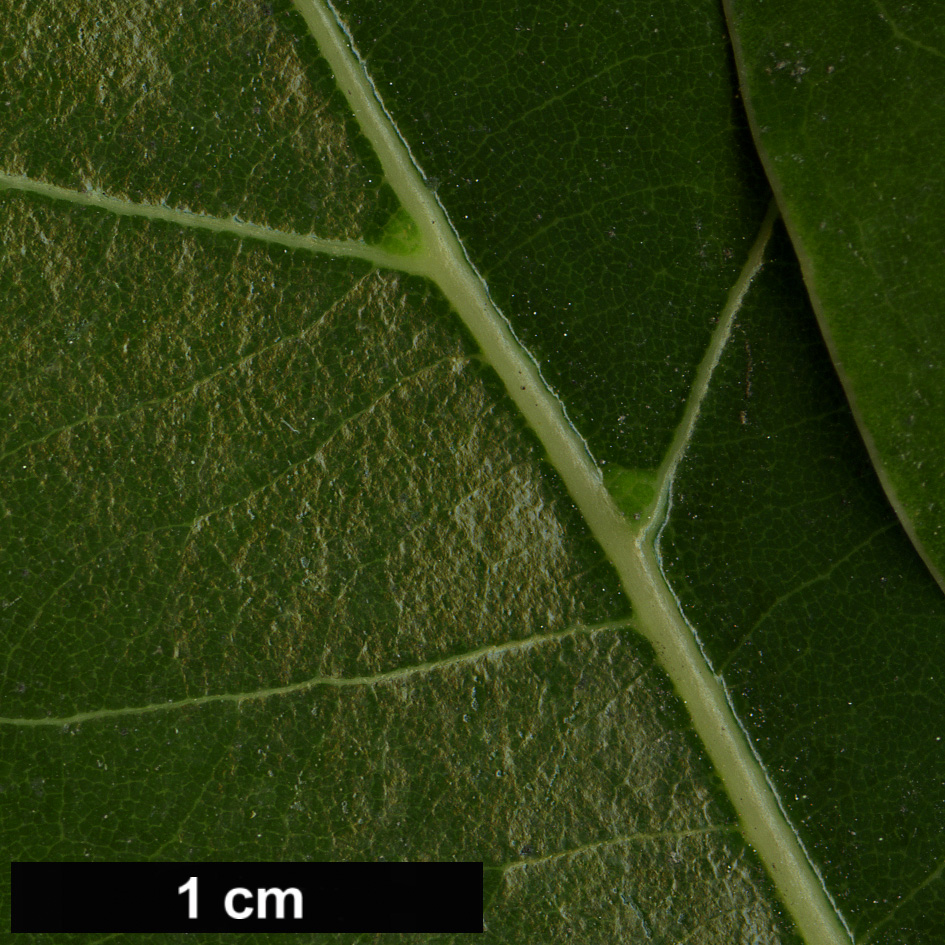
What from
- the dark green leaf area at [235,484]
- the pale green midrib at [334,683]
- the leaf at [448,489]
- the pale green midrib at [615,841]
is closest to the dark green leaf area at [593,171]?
the leaf at [448,489]

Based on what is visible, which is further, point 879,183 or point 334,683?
point 334,683

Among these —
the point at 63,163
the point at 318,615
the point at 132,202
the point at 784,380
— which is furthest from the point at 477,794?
the point at 63,163

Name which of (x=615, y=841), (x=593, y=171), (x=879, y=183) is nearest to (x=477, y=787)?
(x=615, y=841)

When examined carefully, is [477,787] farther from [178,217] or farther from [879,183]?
[879,183]

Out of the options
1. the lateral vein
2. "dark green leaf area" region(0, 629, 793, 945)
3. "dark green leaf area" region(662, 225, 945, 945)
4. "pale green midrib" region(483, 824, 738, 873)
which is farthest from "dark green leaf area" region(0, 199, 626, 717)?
"pale green midrib" region(483, 824, 738, 873)

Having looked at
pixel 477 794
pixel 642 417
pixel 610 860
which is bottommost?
pixel 610 860

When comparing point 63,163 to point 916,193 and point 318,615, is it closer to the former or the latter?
point 318,615

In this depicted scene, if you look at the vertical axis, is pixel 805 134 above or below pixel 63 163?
below
